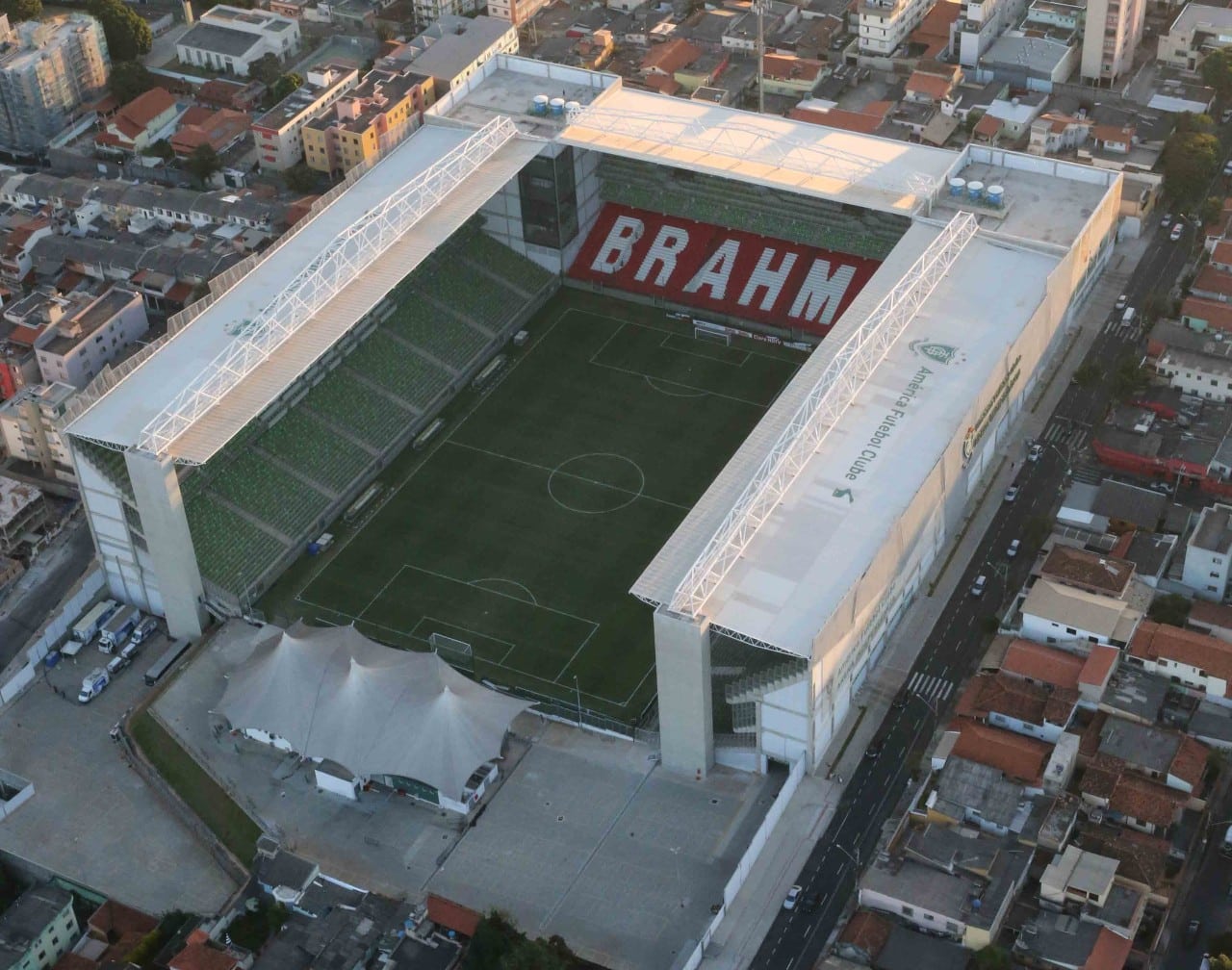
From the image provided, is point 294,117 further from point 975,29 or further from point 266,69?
point 975,29

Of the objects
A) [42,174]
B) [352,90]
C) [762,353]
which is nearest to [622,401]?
[762,353]

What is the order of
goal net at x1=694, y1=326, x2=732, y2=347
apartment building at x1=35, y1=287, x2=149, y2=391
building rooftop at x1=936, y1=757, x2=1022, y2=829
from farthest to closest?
goal net at x1=694, y1=326, x2=732, y2=347
apartment building at x1=35, y1=287, x2=149, y2=391
building rooftop at x1=936, y1=757, x2=1022, y2=829

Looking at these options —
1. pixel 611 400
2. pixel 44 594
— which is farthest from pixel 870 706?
pixel 44 594

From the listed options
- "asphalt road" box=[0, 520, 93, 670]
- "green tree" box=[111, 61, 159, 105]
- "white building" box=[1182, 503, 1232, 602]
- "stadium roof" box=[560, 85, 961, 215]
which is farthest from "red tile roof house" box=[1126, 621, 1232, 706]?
"green tree" box=[111, 61, 159, 105]

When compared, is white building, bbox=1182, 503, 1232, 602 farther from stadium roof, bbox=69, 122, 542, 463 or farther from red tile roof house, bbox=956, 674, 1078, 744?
stadium roof, bbox=69, 122, 542, 463

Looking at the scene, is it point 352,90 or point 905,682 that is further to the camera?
point 352,90

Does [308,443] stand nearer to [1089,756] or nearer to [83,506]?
[83,506]

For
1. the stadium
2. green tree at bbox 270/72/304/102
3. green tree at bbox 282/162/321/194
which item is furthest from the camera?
green tree at bbox 270/72/304/102

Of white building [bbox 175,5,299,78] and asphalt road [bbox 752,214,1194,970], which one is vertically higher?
white building [bbox 175,5,299,78]
